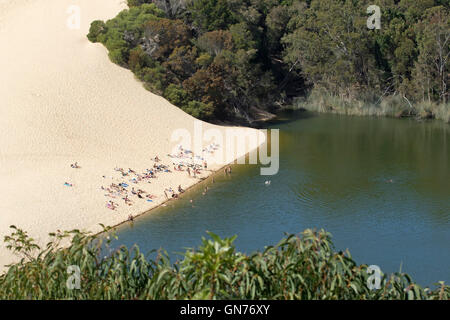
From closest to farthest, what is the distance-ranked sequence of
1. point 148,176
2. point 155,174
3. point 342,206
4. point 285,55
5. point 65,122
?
point 342,206, point 148,176, point 155,174, point 65,122, point 285,55

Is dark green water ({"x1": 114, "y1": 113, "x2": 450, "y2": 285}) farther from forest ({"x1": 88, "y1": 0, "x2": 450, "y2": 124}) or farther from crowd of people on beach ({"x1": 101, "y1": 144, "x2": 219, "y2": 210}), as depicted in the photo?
forest ({"x1": 88, "y1": 0, "x2": 450, "y2": 124})

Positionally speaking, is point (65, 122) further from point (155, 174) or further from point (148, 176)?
point (148, 176)

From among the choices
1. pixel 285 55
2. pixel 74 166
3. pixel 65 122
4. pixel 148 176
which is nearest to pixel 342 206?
pixel 148 176

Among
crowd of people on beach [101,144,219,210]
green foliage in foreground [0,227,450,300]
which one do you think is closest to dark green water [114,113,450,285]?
crowd of people on beach [101,144,219,210]

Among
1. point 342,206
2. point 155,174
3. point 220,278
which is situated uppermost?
point 155,174

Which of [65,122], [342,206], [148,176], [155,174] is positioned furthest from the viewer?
[65,122]

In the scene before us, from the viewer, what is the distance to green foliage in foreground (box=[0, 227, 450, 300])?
15.9m

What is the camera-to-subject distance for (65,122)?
48.7m

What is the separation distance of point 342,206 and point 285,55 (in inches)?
1523

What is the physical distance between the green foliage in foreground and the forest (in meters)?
38.4

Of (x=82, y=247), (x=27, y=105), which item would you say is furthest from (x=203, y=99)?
(x=82, y=247)

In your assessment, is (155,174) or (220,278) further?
(155,174)

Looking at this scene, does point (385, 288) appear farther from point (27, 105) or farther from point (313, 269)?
point (27, 105)
